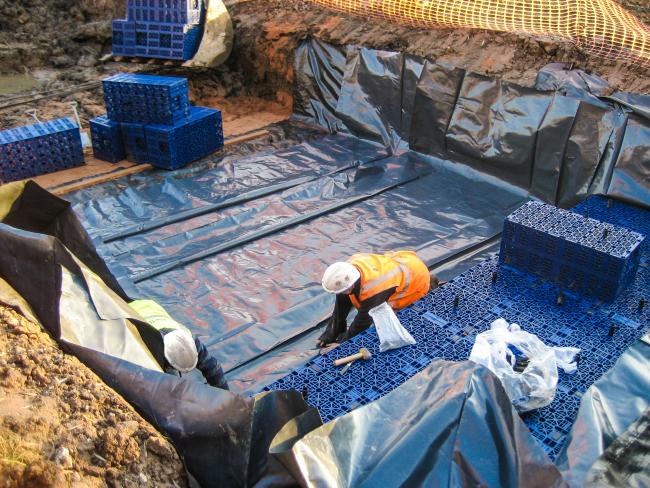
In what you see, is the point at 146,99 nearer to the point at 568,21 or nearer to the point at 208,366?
the point at 208,366

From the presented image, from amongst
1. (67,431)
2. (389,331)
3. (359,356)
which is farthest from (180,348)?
(389,331)

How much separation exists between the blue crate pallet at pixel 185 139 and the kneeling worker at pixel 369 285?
16.1ft

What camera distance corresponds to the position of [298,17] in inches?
483

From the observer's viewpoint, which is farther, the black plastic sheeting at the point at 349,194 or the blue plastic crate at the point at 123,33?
the blue plastic crate at the point at 123,33

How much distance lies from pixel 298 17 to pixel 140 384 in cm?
1022

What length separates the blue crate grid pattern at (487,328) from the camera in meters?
4.67

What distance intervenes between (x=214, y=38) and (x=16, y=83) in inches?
159

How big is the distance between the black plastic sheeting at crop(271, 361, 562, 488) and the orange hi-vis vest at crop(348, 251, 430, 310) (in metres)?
2.09

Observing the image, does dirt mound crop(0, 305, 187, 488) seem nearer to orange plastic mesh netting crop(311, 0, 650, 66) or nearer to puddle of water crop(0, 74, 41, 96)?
orange plastic mesh netting crop(311, 0, 650, 66)

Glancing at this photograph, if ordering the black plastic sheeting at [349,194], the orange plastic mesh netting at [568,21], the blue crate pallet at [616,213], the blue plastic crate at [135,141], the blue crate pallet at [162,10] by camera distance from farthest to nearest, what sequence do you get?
the blue crate pallet at [162,10] < the blue plastic crate at [135,141] < the orange plastic mesh netting at [568,21] < the blue crate pallet at [616,213] < the black plastic sheeting at [349,194]

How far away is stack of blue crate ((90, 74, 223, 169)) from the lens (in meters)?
9.59

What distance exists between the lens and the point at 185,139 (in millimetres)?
9852

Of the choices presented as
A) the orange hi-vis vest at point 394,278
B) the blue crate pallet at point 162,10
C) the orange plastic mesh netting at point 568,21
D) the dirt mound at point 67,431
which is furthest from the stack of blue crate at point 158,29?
the dirt mound at point 67,431

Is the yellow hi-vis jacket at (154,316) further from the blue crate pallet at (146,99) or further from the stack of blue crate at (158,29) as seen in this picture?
the stack of blue crate at (158,29)
